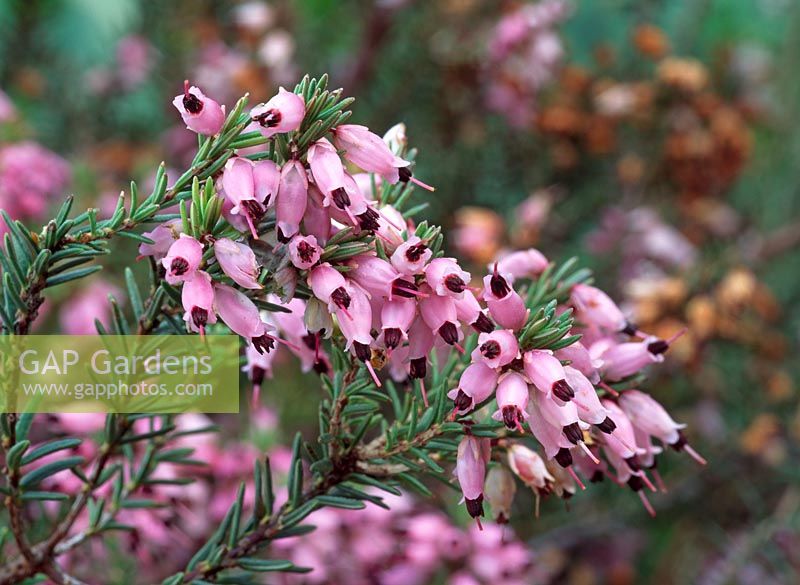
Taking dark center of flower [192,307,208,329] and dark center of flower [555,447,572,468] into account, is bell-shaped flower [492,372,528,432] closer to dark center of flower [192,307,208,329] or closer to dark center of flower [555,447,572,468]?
dark center of flower [555,447,572,468]

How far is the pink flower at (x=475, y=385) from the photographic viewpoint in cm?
43

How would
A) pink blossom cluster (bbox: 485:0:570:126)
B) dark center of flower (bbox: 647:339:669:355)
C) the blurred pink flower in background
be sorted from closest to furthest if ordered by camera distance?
dark center of flower (bbox: 647:339:669:355) → the blurred pink flower in background → pink blossom cluster (bbox: 485:0:570:126)

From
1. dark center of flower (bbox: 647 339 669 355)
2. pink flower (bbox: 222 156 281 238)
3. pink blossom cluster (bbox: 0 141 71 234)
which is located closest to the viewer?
pink flower (bbox: 222 156 281 238)

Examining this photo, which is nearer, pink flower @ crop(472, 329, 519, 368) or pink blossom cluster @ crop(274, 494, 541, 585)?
pink flower @ crop(472, 329, 519, 368)

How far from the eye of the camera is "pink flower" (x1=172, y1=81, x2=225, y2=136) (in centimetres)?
43

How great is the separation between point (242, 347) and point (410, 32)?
125cm

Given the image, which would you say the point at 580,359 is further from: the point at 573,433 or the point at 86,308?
the point at 86,308

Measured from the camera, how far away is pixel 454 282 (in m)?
0.41

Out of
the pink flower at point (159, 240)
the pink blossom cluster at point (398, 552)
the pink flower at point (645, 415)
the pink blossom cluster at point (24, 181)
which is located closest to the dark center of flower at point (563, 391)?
the pink flower at point (645, 415)

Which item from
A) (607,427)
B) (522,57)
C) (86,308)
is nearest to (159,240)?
(607,427)

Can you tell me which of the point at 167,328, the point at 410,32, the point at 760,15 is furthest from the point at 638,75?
the point at 167,328

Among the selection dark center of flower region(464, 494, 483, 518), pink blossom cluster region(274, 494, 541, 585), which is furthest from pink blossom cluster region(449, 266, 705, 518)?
pink blossom cluster region(274, 494, 541, 585)

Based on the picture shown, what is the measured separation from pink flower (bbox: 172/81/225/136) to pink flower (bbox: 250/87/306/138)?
0.03 meters

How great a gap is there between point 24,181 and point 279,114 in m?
0.81
